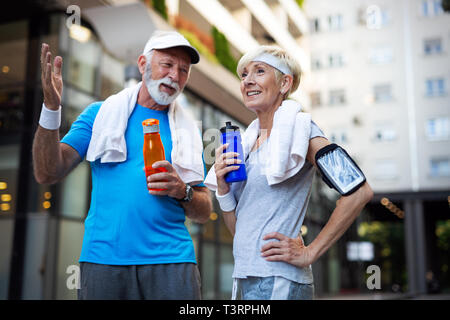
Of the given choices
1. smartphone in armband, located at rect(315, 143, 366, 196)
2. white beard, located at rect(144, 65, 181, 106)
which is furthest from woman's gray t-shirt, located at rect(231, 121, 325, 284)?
white beard, located at rect(144, 65, 181, 106)

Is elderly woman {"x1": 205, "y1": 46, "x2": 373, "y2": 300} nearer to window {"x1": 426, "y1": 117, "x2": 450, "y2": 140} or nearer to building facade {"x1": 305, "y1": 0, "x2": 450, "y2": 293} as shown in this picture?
building facade {"x1": 305, "y1": 0, "x2": 450, "y2": 293}

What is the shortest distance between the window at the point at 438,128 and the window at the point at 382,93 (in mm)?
2978

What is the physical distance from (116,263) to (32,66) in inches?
295

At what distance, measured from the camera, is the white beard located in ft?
7.54

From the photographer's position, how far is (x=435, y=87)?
53.2 feet

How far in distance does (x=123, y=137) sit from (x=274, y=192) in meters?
0.67

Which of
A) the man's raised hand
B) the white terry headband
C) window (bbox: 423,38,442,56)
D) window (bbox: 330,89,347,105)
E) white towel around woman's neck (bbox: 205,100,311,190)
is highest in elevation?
window (bbox: 423,38,442,56)

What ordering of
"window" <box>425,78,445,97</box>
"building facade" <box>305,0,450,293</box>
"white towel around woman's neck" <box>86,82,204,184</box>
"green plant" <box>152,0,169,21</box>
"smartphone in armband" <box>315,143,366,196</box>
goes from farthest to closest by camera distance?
1. "window" <box>425,78,445,97</box>
2. "green plant" <box>152,0,169,21</box>
3. "building facade" <box>305,0,450,293</box>
4. "white towel around woman's neck" <box>86,82,204,184</box>
5. "smartphone in armband" <box>315,143,366,196</box>

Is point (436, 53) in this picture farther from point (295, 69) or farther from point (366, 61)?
point (295, 69)

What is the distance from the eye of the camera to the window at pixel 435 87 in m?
15.7

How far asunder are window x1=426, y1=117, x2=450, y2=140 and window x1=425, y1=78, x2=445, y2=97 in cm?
151

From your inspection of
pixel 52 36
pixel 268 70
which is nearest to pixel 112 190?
pixel 268 70
